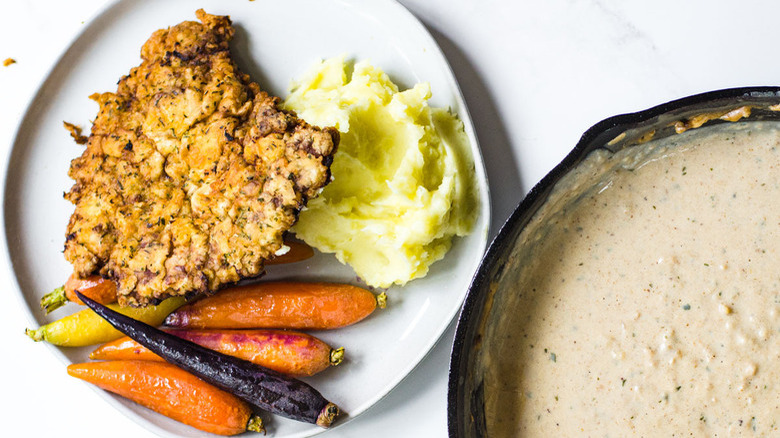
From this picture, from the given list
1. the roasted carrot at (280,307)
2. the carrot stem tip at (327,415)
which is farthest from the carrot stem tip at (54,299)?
the carrot stem tip at (327,415)

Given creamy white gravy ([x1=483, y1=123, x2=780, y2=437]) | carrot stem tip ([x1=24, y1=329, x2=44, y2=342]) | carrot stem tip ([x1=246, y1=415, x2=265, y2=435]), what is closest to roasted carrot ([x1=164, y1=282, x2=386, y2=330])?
carrot stem tip ([x1=246, y1=415, x2=265, y2=435])

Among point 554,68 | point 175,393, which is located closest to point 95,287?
point 175,393

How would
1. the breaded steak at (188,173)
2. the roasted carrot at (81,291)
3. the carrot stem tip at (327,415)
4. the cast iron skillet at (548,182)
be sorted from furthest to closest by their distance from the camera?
the roasted carrot at (81,291) → the carrot stem tip at (327,415) → the breaded steak at (188,173) → the cast iron skillet at (548,182)

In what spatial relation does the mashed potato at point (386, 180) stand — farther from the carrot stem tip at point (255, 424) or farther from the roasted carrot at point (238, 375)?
the carrot stem tip at point (255, 424)

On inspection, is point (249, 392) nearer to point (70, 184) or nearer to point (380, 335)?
point (380, 335)

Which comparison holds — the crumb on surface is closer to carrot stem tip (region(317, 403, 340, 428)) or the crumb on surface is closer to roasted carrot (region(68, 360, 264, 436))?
roasted carrot (region(68, 360, 264, 436))

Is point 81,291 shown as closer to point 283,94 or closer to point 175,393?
point 175,393
